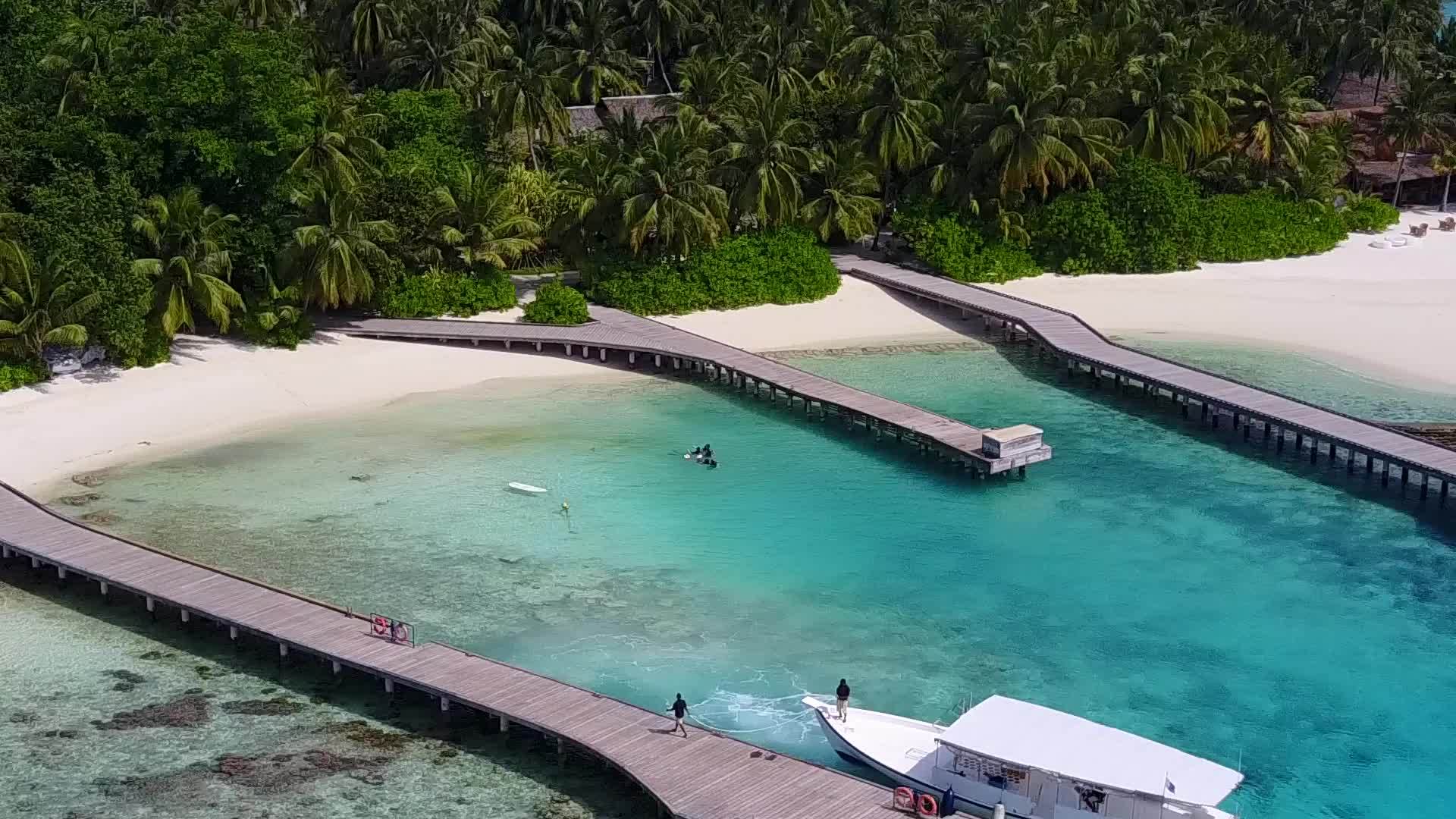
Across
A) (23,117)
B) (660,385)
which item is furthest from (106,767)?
(23,117)

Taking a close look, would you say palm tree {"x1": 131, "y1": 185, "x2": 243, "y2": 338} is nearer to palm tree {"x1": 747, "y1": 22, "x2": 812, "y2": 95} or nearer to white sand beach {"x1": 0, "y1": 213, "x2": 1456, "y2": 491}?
white sand beach {"x1": 0, "y1": 213, "x2": 1456, "y2": 491}

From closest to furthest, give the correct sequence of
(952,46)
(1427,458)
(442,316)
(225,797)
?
(225,797) → (1427,458) → (442,316) → (952,46)

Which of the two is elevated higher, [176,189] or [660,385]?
[176,189]

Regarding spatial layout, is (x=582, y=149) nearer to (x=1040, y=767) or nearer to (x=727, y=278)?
(x=727, y=278)

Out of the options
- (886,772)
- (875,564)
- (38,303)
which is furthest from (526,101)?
(886,772)

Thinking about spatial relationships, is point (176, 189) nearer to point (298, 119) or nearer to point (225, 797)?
point (298, 119)
